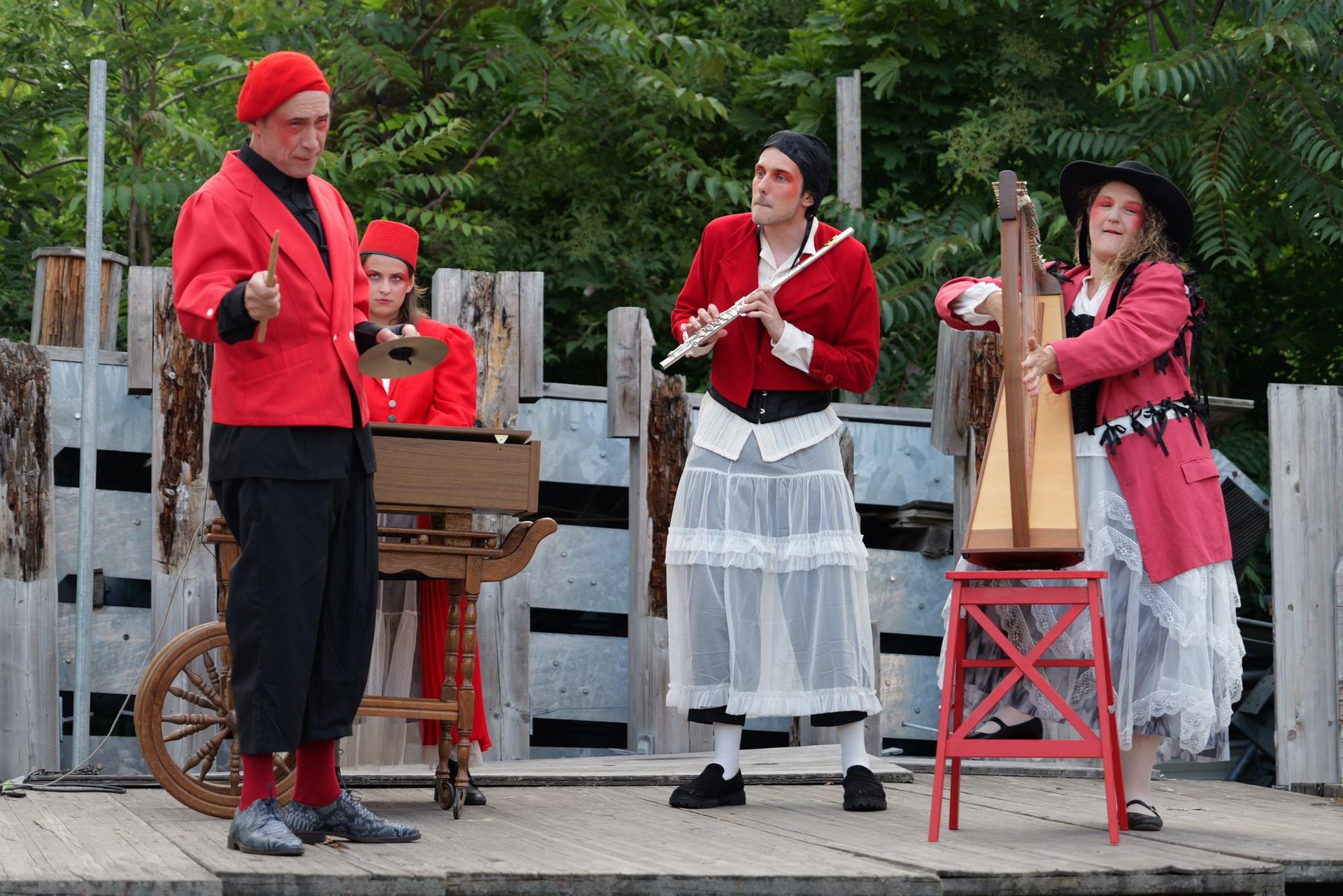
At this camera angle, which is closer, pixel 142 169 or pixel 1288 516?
pixel 1288 516

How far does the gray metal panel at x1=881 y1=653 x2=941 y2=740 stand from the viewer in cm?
677

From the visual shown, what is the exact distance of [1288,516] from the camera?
19.8 ft

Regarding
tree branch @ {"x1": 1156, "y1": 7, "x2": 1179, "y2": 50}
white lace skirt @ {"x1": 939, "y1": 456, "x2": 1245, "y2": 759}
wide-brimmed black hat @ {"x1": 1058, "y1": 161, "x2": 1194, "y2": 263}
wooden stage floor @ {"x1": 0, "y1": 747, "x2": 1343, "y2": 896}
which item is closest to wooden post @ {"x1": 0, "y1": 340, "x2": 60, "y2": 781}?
wooden stage floor @ {"x1": 0, "y1": 747, "x2": 1343, "y2": 896}

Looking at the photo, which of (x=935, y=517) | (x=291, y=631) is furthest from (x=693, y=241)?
(x=291, y=631)

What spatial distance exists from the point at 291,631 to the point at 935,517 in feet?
11.5

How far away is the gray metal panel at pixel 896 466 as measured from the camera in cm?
688

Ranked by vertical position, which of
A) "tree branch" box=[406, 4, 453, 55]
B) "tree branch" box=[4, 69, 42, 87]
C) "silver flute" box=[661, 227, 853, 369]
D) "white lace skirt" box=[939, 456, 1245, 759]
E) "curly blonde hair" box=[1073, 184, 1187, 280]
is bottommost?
"white lace skirt" box=[939, 456, 1245, 759]

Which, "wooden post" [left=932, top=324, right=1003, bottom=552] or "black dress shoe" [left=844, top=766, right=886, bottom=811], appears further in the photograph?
"wooden post" [left=932, top=324, right=1003, bottom=552]

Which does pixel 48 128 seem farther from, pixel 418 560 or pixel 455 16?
pixel 418 560

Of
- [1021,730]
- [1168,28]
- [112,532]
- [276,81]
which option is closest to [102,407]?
[112,532]

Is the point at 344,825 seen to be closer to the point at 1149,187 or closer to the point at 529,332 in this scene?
the point at 529,332

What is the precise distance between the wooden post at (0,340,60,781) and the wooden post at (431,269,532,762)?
1463 millimetres

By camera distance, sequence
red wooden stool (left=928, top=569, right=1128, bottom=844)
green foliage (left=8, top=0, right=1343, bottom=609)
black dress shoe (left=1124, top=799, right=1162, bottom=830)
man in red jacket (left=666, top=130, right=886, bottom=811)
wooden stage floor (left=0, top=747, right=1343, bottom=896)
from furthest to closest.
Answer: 1. green foliage (left=8, top=0, right=1343, bottom=609)
2. man in red jacket (left=666, top=130, right=886, bottom=811)
3. black dress shoe (left=1124, top=799, right=1162, bottom=830)
4. red wooden stool (left=928, top=569, right=1128, bottom=844)
5. wooden stage floor (left=0, top=747, right=1343, bottom=896)

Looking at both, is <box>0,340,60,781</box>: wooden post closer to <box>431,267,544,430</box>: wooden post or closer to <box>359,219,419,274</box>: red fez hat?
<box>359,219,419,274</box>: red fez hat
